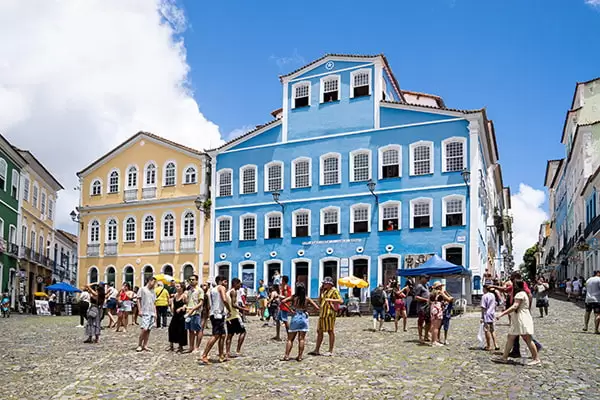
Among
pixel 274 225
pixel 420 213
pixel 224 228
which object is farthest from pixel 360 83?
pixel 224 228

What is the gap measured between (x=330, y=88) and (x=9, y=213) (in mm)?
20947

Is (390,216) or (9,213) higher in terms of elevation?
(9,213)

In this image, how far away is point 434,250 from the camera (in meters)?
33.8

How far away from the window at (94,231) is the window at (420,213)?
20.2 m

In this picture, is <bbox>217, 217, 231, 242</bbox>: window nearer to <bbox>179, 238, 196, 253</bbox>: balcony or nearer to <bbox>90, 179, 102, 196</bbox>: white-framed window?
<bbox>179, 238, 196, 253</bbox>: balcony

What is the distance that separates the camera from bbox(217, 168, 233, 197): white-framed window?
1581 inches

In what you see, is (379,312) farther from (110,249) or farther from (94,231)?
(94,231)

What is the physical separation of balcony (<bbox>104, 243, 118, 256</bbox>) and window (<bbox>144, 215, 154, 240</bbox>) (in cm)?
232

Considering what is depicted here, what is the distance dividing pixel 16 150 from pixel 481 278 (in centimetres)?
2811

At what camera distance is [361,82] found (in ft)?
121

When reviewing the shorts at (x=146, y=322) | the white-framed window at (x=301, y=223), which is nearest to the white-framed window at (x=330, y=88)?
the white-framed window at (x=301, y=223)

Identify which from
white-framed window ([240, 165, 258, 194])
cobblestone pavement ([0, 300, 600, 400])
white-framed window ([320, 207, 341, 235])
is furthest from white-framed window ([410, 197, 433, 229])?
cobblestone pavement ([0, 300, 600, 400])

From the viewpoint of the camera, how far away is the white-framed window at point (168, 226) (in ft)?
136

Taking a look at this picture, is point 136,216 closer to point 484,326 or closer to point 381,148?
point 381,148
